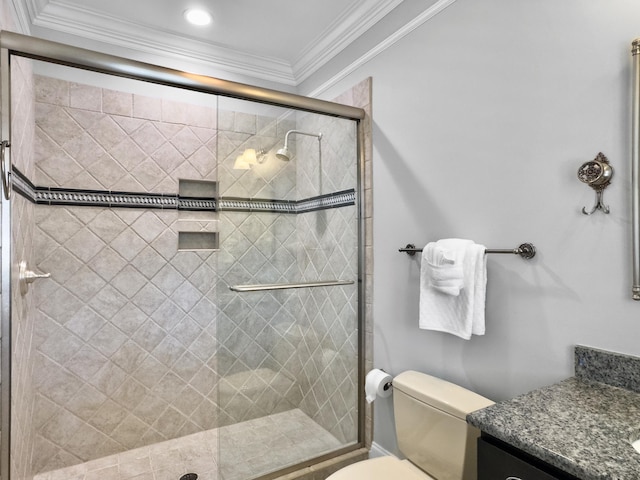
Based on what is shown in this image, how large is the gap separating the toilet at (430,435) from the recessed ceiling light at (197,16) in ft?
7.46

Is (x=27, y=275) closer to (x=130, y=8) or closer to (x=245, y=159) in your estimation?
(x=245, y=159)

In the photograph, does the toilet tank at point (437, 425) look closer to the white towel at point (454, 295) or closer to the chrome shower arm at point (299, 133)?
the white towel at point (454, 295)

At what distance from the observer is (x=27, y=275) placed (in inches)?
67.6

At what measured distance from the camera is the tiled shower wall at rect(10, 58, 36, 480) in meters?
1.57

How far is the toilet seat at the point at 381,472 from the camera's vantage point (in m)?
1.40

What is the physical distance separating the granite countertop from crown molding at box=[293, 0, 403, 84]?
1929 mm

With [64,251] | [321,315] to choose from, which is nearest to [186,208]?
[64,251]

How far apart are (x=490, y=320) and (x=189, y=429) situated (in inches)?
83.9

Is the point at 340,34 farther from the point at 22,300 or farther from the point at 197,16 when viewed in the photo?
the point at 22,300

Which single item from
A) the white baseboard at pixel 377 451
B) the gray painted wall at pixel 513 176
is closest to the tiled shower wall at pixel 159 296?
the white baseboard at pixel 377 451

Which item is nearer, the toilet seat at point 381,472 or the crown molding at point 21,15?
the toilet seat at point 381,472

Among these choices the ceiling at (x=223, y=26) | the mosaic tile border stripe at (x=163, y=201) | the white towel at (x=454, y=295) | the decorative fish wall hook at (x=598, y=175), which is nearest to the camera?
A: the decorative fish wall hook at (x=598, y=175)

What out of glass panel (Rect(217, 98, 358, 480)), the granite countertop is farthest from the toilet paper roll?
the granite countertop

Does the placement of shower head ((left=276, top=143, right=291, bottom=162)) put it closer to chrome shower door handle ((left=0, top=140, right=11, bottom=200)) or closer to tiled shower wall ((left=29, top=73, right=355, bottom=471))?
tiled shower wall ((left=29, top=73, right=355, bottom=471))
